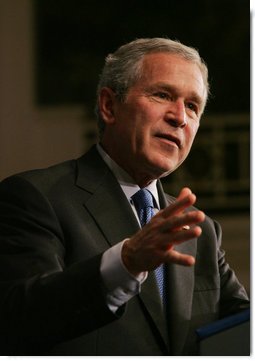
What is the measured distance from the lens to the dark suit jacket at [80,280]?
4.96 ft

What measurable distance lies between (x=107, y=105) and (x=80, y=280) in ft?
2.15

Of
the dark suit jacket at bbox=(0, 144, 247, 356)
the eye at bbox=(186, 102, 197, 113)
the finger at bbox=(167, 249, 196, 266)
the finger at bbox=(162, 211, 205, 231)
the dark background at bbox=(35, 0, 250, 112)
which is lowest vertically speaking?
the dark background at bbox=(35, 0, 250, 112)

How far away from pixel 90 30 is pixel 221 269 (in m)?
5.34

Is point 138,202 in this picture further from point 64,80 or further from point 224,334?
point 64,80

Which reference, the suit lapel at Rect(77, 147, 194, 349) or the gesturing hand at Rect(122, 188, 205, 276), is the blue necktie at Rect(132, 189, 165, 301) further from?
the gesturing hand at Rect(122, 188, 205, 276)

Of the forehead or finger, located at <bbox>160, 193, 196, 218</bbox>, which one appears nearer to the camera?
finger, located at <bbox>160, 193, 196, 218</bbox>

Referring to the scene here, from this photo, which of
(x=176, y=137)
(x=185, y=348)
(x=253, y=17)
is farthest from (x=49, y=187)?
(x=253, y=17)

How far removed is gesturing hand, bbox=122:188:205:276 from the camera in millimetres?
1346

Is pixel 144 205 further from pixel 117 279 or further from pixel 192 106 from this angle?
pixel 117 279

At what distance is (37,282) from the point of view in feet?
5.07

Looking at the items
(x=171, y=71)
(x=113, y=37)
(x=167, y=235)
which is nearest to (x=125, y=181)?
(x=171, y=71)

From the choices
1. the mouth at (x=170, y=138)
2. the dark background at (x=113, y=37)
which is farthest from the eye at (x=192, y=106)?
the dark background at (x=113, y=37)

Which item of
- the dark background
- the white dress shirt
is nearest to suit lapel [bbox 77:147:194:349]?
the white dress shirt

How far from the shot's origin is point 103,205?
182 cm
